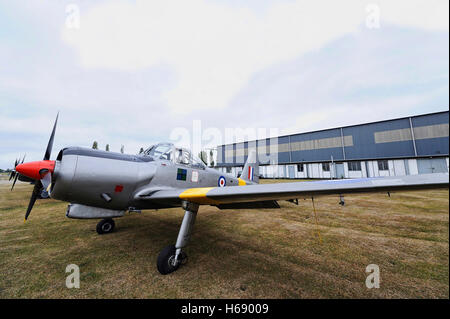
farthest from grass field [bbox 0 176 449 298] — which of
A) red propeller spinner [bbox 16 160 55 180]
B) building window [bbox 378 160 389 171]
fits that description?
building window [bbox 378 160 389 171]

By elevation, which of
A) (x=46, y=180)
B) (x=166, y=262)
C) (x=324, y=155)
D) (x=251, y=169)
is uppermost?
(x=324, y=155)

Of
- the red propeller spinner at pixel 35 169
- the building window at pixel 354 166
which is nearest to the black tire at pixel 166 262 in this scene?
the red propeller spinner at pixel 35 169

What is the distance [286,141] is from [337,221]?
89.6ft

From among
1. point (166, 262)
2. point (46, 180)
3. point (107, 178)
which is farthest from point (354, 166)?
point (46, 180)

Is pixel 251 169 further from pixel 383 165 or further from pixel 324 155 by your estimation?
pixel 324 155

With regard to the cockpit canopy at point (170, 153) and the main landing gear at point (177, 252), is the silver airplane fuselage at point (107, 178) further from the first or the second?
the main landing gear at point (177, 252)

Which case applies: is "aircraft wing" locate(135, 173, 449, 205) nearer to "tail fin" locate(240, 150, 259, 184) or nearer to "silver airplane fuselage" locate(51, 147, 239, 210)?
"silver airplane fuselage" locate(51, 147, 239, 210)

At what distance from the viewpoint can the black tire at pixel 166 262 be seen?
103 inches

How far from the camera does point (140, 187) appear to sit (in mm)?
3275

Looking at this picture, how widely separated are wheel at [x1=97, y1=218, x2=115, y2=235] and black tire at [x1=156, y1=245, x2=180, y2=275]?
2791mm

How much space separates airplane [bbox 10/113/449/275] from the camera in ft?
7.28

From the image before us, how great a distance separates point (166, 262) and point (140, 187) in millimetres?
1435
